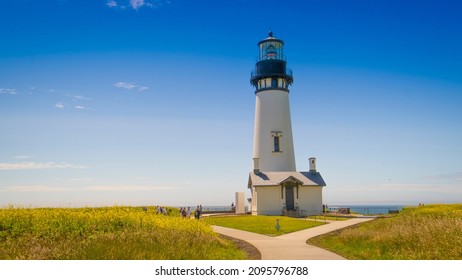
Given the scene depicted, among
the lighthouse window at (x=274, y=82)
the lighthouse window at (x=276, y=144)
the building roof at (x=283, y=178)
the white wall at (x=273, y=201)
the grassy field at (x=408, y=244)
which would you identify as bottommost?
the grassy field at (x=408, y=244)

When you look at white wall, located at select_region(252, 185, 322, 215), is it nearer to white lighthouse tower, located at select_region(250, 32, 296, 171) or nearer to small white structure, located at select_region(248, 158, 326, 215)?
small white structure, located at select_region(248, 158, 326, 215)

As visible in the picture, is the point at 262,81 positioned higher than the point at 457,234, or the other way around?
the point at 262,81

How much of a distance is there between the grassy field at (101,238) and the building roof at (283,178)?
81.3 feet

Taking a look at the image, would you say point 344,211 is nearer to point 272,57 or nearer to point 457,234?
point 272,57

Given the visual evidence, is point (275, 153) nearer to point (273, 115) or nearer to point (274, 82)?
point (273, 115)

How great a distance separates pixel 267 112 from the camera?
146 feet

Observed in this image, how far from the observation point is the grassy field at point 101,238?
36.3 ft

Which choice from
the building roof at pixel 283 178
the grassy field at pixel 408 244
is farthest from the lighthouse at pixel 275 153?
the grassy field at pixel 408 244

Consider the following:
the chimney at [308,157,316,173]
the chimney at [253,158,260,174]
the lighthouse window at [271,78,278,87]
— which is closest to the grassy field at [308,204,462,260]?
the chimney at [253,158,260,174]

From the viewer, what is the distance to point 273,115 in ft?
145

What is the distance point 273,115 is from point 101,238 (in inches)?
1306

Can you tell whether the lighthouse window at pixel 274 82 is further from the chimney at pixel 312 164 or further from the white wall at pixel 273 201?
the white wall at pixel 273 201
